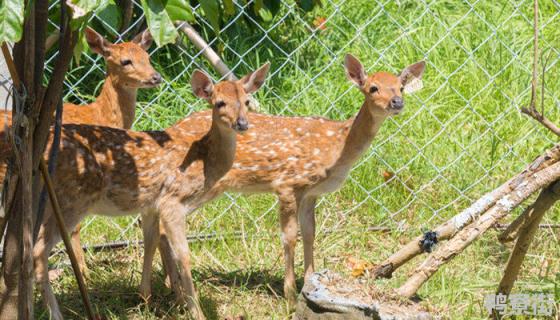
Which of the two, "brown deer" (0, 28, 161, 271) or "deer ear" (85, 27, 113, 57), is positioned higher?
"deer ear" (85, 27, 113, 57)

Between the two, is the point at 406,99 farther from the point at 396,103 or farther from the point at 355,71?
the point at 396,103

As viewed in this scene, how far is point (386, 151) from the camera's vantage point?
6473mm

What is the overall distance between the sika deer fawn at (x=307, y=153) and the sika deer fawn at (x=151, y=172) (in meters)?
0.27

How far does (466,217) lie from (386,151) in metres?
2.15

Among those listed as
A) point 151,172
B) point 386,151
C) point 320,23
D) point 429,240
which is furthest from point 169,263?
point 320,23

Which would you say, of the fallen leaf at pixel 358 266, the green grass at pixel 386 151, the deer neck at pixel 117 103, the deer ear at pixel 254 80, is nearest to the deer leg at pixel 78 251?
the green grass at pixel 386 151

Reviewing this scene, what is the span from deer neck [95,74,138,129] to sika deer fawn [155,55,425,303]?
0.55 metres

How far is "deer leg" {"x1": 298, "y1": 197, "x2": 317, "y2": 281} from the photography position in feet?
18.0

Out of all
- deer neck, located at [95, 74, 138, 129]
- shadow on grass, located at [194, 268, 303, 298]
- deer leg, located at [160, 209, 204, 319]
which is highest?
deer neck, located at [95, 74, 138, 129]

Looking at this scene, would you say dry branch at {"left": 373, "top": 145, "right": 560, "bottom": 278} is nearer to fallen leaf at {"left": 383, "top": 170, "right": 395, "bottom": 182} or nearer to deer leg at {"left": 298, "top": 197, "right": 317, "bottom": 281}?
deer leg at {"left": 298, "top": 197, "right": 317, "bottom": 281}

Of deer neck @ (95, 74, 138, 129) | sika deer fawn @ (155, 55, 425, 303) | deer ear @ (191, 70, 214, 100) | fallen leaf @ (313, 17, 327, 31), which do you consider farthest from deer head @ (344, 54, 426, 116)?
fallen leaf @ (313, 17, 327, 31)

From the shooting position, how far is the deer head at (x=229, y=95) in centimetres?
507

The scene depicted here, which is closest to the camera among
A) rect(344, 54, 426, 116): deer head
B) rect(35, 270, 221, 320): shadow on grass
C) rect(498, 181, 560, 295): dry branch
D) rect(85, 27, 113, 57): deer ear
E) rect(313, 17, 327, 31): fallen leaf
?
rect(498, 181, 560, 295): dry branch

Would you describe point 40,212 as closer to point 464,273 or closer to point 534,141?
point 464,273
